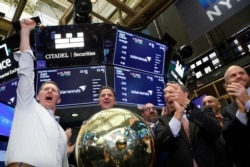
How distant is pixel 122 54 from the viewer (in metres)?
3.86

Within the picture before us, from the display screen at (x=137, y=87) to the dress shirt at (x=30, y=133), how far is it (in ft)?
5.99

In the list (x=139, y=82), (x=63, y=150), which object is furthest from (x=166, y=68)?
(x=63, y=150)

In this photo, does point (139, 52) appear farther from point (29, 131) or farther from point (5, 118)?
point (29, 131)

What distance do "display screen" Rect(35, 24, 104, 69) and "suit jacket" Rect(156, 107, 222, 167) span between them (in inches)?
77.4

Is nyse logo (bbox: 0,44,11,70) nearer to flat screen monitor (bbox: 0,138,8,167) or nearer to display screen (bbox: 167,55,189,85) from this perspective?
flat screen monitor (bbox: 0,138,8,167)

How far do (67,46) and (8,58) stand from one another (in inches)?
39.6

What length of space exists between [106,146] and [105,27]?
296 cm

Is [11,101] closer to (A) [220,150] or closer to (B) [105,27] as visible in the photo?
(B) [105,27]

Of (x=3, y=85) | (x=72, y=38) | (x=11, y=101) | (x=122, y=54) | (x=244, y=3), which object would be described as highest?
(x=244, y=3)

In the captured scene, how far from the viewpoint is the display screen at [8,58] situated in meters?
3.88

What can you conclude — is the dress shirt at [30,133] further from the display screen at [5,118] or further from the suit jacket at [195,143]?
the display screen at [5,118]

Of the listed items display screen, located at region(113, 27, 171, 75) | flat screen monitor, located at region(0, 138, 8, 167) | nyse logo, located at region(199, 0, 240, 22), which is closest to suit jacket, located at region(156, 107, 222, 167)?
flat screen monitor, located at region(0, 138, 8, 167)

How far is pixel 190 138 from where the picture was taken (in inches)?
81.7

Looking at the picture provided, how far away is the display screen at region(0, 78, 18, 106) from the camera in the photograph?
12.3 ft
